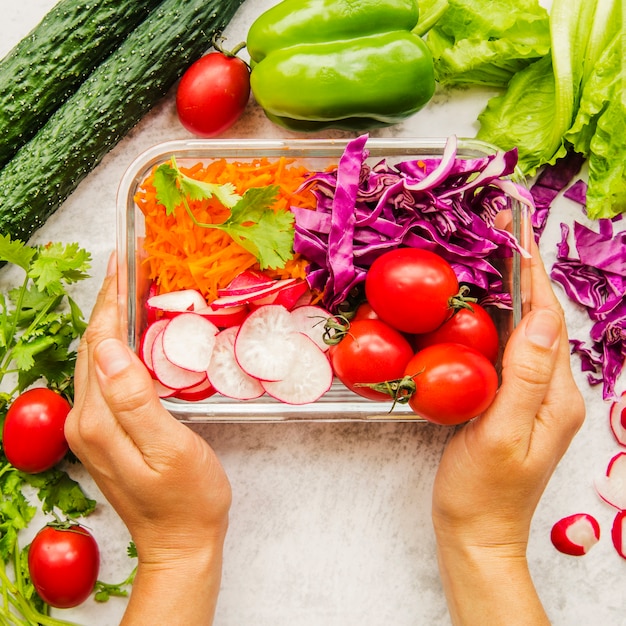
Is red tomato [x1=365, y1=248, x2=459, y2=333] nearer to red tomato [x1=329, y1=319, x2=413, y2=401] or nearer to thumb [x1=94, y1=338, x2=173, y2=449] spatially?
red tomato [x1=329, y1=319, x2=413, y2=401]

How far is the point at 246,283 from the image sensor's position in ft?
4.42

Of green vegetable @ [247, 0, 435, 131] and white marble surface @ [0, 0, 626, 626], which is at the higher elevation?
green vegetable @ [247, 0, 435, 131]

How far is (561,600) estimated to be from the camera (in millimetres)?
1569

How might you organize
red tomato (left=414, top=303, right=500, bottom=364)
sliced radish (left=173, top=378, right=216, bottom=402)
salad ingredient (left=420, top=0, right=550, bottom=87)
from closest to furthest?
red tomato (left=414, top=303, right=500, bottom=364), sliced radish (left=173, top=378, right=216, bottom=402), salad ingredient (left=420, top=0, right=550, bottom=87)

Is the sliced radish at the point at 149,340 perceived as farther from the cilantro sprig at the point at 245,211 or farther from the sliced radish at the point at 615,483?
the sliced radish at the point at 615,483

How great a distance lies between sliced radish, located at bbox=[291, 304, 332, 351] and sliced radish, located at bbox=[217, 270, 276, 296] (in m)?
0.08

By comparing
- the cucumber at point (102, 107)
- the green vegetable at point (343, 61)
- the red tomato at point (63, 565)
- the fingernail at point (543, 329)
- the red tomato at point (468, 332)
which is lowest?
the red tomato at point (63, 565)

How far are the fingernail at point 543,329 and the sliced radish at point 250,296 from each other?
1.54ft

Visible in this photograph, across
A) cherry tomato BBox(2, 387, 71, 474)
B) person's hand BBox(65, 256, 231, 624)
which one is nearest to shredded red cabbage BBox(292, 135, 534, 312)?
person's hand BBox(65, 256, 231, 624)

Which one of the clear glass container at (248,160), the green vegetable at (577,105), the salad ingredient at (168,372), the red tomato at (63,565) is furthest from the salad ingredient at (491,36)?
the red tomato at (63,565)

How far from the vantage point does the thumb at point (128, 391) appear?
122 cm

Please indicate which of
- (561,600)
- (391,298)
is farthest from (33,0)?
(561,600)

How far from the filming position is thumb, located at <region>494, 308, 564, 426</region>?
1248mm

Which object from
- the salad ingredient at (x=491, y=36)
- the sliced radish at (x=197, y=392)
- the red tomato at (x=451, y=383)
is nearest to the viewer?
the red tomato at (x=451, y=383)
